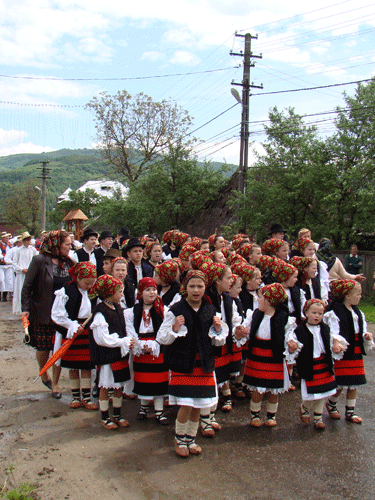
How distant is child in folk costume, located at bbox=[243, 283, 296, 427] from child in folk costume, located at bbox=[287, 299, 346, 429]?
167 millimetres

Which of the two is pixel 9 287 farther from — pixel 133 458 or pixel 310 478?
pixel 310 478

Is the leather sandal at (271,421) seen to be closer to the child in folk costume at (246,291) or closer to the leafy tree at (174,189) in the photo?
the child in folk costume at (246,291)

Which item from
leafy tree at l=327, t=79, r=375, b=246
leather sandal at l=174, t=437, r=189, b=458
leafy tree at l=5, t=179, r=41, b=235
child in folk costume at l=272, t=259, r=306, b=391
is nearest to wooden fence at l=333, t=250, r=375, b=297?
leafy tree at l=327, t=79, r=375, b=246

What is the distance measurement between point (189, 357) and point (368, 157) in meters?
12.0

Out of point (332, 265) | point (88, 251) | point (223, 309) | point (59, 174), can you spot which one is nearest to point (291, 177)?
point (332, 265)

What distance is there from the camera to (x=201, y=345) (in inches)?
→ 159

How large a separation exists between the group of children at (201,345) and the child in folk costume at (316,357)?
0.03 feet

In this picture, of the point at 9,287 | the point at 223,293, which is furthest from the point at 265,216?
the point at 223,293

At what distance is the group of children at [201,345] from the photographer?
4039 mm

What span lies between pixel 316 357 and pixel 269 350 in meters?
0.50

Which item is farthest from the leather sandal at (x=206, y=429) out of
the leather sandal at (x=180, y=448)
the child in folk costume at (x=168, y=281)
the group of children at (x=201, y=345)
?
the child in folk costume at (x=168, y=281)

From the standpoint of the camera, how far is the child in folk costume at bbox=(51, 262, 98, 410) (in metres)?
4.97

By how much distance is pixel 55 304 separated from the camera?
16.3ft

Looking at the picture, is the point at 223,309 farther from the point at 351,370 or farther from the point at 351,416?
the point at 351,416
